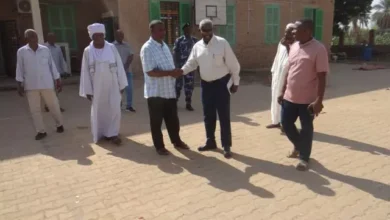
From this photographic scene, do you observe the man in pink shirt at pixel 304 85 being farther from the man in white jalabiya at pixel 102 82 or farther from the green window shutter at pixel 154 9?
the green window shutter at pixel 154 9

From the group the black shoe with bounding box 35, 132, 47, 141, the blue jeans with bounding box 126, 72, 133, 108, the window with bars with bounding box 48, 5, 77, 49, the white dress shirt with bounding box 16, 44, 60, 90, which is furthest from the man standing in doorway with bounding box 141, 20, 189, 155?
the window with bars with bounding box 48, 5, 77, 49

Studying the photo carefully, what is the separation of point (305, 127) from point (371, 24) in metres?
42.3

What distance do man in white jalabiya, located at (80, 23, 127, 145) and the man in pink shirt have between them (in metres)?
2.21

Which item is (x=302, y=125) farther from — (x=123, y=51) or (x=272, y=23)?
(x=272, y=23)

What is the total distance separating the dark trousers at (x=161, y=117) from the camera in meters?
4.09

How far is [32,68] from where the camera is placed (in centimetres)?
479

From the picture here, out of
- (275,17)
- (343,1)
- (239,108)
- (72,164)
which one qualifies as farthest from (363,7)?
(72,164)

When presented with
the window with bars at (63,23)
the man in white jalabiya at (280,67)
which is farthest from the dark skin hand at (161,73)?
the window with bars at (63,23)

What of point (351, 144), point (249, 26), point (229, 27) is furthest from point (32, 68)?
point (249, 26)

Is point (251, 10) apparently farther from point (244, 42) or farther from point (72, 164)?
point (72, 164)

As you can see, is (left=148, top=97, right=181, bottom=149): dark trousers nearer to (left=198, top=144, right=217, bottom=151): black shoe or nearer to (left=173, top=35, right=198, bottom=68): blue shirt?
(left=198, top=144, right=217, bottom=151): black shoe

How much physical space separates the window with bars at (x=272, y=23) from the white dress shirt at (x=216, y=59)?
1052 centimetres

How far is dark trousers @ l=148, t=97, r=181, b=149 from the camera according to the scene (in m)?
4.09

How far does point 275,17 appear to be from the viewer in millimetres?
13875
